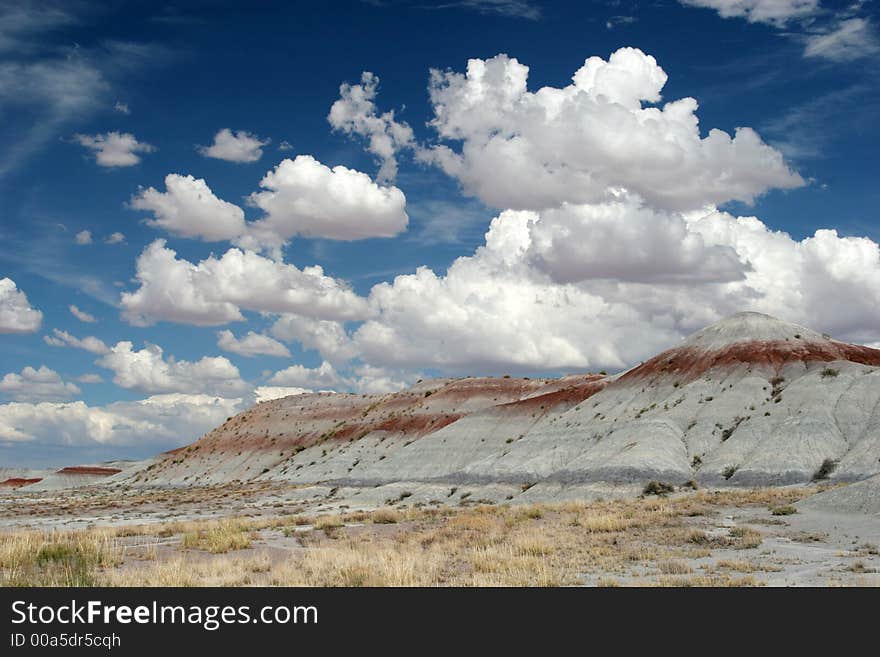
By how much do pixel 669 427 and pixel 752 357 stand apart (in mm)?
17894

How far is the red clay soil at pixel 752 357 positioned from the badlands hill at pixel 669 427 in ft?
0.61

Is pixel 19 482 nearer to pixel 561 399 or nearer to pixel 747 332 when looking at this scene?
pixel 561 399

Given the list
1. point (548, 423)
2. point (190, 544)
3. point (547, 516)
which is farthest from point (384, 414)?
point (190, 544)

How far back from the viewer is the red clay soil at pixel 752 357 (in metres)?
76.5

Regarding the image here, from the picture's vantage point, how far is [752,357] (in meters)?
77.7

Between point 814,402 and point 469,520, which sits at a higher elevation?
point 814,402

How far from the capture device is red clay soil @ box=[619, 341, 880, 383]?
76.5m

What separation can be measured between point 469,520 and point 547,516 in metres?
5.31

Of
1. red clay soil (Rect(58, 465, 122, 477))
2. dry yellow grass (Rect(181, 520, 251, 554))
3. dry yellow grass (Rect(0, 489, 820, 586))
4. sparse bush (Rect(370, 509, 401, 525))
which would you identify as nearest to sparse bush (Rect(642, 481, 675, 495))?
dry yellow grass (Rect(0, 489, 820, 586))

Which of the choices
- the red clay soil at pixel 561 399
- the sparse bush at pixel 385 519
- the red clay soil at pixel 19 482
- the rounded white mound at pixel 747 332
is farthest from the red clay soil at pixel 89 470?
the sparse bush at pixel 385 519

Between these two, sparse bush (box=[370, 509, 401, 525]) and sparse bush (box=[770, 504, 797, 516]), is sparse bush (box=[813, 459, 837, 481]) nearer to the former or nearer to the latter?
sparse bush (box=[770, 504, 797, 516])

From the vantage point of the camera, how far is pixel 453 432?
9094 centimetres

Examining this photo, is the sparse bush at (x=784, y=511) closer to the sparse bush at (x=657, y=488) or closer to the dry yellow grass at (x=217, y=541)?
the sparse bush at (x=657, y=488)
